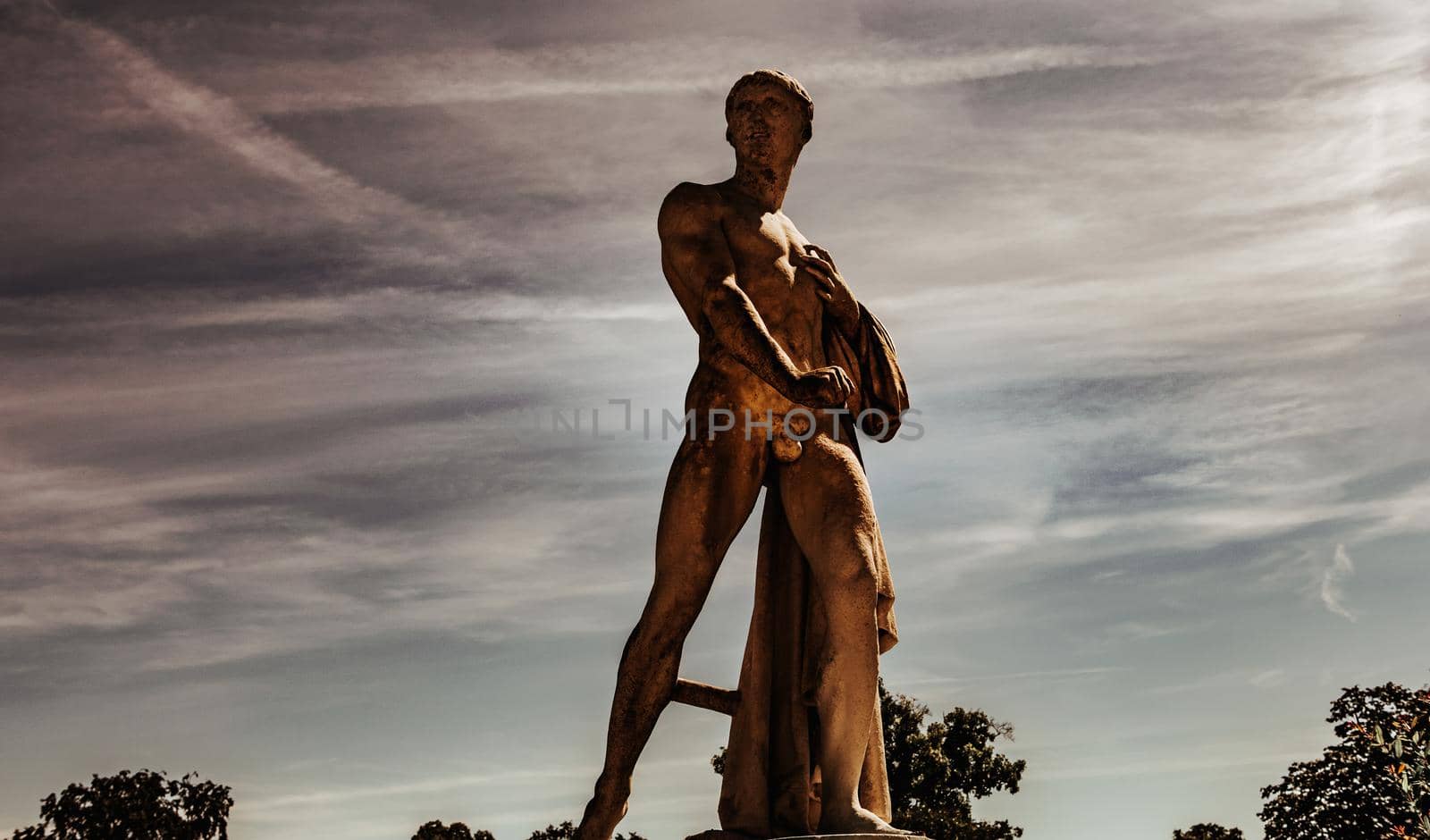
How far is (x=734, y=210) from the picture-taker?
349 inches

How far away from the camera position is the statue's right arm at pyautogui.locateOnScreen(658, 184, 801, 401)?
816 cm

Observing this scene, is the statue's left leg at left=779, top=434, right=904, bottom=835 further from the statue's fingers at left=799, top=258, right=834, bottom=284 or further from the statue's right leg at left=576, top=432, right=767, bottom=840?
the statue's fingers at left=799, top=258, right=834, bottom=284

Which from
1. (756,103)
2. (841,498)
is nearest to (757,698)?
(841,498)

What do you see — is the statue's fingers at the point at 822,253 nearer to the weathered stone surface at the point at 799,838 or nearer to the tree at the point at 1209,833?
the weathered stone surface at the point at 799,838

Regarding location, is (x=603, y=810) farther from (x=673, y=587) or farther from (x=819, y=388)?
(x=819, y=388)

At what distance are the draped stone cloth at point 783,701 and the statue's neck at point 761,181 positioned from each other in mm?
1391

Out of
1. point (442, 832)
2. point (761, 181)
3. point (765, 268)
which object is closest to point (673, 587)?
point (765, 268)

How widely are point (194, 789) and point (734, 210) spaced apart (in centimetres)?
2159

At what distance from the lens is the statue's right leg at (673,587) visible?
322 inches

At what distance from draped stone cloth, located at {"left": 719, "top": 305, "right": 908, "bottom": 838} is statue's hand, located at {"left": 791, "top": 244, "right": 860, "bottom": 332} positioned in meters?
0.64

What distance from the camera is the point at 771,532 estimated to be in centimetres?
873

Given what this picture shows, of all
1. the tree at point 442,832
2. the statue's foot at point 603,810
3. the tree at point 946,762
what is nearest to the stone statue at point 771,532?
the statue's foot at point 603,810

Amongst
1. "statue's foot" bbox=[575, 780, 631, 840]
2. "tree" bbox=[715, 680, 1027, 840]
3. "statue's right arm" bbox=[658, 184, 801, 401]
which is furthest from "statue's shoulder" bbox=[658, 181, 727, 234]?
"tree" bbox=[715, 680, 1027, 840]

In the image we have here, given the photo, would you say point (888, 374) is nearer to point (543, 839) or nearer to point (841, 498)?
point (841, 498)
